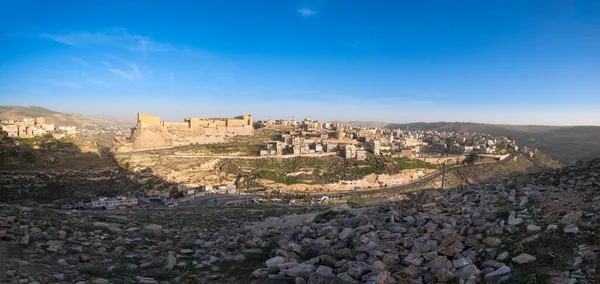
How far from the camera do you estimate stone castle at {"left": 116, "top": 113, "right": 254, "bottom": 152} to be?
54250 millimetres

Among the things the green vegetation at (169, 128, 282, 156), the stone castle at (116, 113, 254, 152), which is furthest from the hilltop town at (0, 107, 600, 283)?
the stone castle at (116, 113, 254, 152)

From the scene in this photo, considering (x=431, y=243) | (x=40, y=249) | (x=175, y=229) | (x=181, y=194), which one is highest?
(x=431, y=243)

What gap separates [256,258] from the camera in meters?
6.40

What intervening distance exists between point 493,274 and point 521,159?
7133 centimetres

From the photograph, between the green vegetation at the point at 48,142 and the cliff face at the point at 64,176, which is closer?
the cliff face at the point at 64,176

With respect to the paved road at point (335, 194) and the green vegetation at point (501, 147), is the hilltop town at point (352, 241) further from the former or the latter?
the green vegetation at point (501, 147)

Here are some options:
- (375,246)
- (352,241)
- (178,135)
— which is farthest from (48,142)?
(375,246)

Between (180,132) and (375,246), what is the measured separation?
58.2 m

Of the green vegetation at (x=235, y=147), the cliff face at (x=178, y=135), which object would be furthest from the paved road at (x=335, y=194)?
the cliff face at (x=178, y=135)

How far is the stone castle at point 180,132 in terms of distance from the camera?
5425cm

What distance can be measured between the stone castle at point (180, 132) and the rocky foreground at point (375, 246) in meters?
46.3

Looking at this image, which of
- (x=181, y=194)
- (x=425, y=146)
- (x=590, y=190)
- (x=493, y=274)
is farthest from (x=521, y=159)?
(x=493, y=274)

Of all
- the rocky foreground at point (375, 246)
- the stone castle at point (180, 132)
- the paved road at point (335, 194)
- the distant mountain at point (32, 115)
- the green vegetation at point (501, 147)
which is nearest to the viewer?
the rocky foreground at point (375, 246)

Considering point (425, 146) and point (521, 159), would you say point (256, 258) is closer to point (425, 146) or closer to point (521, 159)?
point (521, 159)
